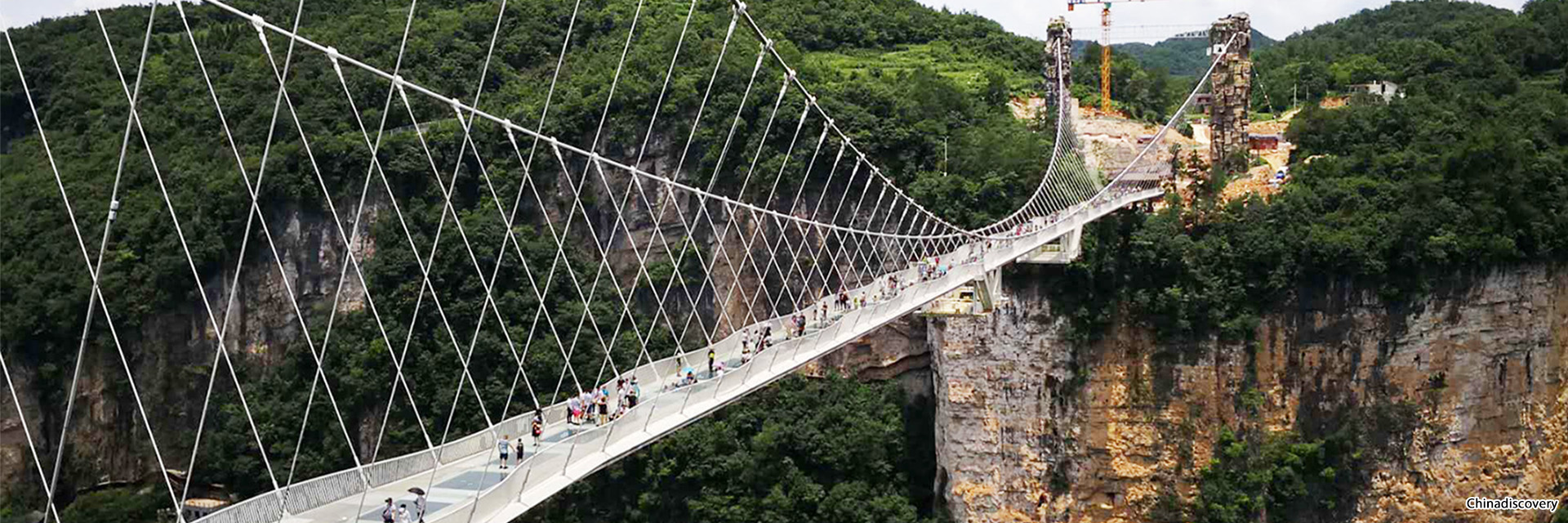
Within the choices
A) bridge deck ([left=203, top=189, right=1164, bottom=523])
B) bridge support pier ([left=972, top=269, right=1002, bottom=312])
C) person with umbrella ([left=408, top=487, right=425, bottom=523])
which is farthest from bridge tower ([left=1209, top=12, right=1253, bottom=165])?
person with umbrella ([left=408, top=487, right=425, bottom=523])

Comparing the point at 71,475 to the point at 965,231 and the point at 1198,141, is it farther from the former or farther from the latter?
the point at 1198,141

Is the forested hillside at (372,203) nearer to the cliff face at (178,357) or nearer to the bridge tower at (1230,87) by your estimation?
the cliff face at (178,357)

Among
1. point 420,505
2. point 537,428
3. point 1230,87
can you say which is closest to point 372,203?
point 1230,87

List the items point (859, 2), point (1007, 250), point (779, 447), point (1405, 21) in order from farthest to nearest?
1. point (1405, 21)
2. point (859, 2)
3. point (779, 447)
4. point (1007, 250)

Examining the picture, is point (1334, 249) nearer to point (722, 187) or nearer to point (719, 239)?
point (719, 239)

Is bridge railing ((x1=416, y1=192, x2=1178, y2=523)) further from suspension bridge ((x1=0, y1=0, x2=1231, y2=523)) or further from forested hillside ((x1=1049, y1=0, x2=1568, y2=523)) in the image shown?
forested hillside ((x1=1049, y1=0, x2=1568, y2=523))

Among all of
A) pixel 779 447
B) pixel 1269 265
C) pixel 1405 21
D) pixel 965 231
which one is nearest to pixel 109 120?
pixel 779 447
